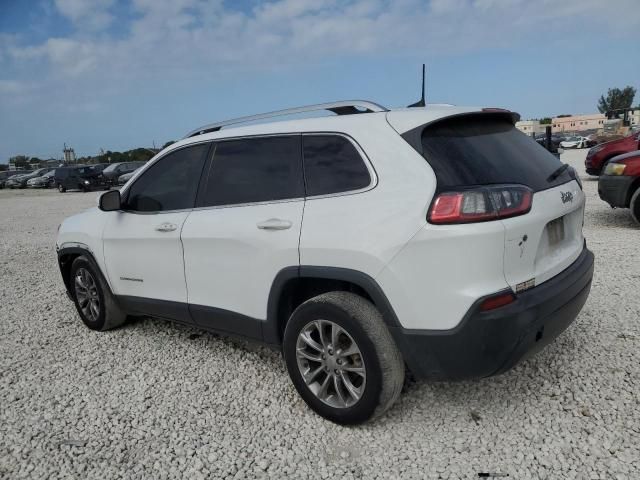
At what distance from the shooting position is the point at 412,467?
98.5 inches

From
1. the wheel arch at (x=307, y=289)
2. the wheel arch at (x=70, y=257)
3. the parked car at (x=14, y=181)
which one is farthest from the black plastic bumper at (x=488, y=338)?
the parked car at (x=14, y=181)

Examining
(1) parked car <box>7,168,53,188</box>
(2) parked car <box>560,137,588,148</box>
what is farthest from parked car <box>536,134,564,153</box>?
(1) parked car <box>7,168,53,188</box>

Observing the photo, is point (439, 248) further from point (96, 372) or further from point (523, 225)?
point (96, 372)

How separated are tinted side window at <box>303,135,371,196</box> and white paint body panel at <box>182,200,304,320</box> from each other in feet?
0.55

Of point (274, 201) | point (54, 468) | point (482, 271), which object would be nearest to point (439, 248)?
point (482, 271)

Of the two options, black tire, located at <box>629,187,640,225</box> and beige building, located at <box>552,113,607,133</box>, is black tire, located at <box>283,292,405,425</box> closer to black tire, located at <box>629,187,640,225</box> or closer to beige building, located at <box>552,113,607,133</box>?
black tire, located at <box>629,187,640,225</box>

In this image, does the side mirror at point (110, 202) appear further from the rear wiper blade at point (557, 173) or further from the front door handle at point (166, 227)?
the rear wiper blade at point (557, 173)

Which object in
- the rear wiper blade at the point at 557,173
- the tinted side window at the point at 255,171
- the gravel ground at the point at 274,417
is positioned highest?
the tinted side window at the point at 255,171

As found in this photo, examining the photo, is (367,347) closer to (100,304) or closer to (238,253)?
(238,253)

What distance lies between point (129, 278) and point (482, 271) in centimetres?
289

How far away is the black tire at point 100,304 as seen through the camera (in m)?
4.38

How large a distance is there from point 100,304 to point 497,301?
137 inches

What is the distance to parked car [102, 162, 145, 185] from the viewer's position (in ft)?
93.0

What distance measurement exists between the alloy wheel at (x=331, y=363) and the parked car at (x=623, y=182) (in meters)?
6.49
